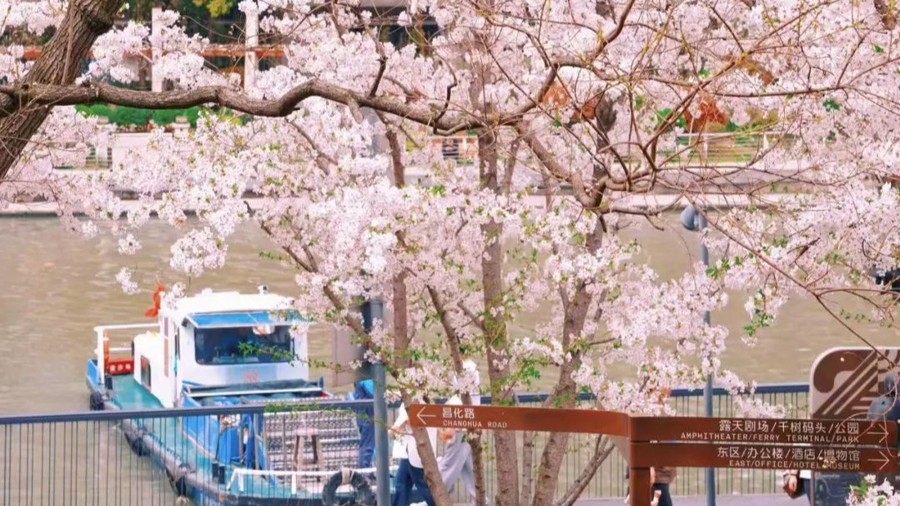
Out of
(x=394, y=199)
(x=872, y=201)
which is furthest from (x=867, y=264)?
(x=394, y=199)

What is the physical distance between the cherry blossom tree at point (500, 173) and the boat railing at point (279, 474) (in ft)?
8.52

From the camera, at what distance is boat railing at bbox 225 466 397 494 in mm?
15778

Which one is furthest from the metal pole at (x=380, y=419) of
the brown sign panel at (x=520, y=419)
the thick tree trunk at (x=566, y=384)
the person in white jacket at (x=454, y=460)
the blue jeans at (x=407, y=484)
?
the blue jeans at (x=407, y=484)

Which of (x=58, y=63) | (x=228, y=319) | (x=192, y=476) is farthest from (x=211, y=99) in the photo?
(x=228, y=319)

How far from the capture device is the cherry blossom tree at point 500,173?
9.88m

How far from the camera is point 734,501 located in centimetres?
1655

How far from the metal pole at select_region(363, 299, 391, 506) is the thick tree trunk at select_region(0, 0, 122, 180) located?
10.6ft

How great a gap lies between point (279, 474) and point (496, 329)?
4.30m

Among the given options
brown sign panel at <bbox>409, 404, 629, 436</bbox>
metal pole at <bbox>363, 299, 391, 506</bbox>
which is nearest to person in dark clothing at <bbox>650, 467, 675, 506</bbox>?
metal pole at <bbox>363, 299, 391, 506</bbox>

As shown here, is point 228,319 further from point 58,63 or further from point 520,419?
point 520,419

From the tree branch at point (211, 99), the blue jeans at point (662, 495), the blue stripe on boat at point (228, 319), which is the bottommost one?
the blue jeans at point (662, 495)

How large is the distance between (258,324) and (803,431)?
13777 mm

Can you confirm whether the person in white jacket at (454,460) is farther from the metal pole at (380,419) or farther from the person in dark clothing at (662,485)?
the metal pole at (380,419)

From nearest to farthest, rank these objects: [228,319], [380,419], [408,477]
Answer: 1. [380,419]
2. [408,477]
3. [228,319]
